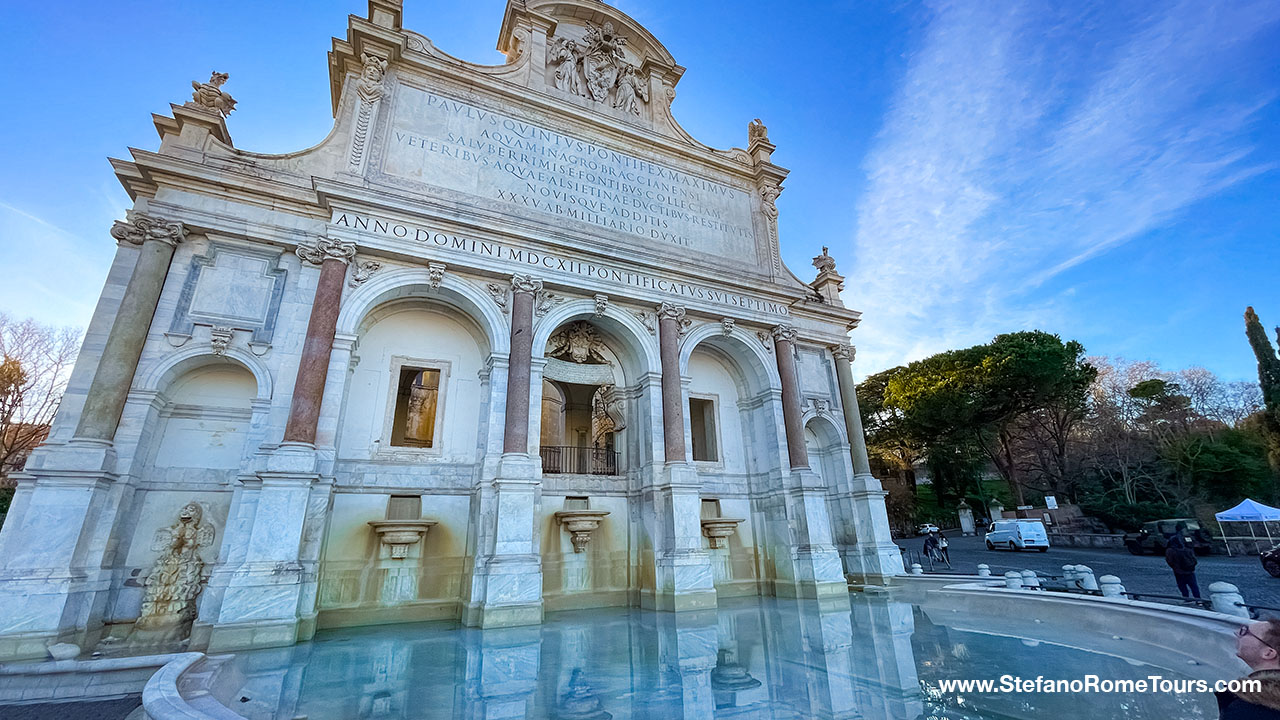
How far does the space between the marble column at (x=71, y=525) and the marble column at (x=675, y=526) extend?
1066cm

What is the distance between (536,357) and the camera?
12.9m

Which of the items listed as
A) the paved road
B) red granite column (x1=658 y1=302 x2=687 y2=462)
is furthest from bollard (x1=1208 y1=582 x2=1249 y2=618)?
red granite column (x1=658 y1=302 x2=687 y2=462)

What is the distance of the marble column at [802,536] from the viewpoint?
45.2 ft

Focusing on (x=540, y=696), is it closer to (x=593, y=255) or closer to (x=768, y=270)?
(x=593, y=255)

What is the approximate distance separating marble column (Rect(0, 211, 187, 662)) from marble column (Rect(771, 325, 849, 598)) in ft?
48.2

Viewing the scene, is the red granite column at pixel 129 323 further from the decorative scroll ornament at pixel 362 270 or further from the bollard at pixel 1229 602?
the bollard at pixel 1229 602

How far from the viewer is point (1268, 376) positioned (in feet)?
100

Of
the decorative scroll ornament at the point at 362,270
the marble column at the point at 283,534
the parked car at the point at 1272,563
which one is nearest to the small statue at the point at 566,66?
the decorative scroll ornament at the point at 362,270

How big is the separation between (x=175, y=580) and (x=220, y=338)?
483 cm

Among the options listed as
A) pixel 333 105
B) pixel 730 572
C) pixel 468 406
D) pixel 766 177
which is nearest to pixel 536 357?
pixel 468 406

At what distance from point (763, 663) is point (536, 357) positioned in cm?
856

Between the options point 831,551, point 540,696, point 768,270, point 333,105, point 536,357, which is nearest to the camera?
point 540,696

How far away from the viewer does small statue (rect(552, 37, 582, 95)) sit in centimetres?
1723

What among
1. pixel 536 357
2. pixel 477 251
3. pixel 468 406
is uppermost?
pixel 477 251
